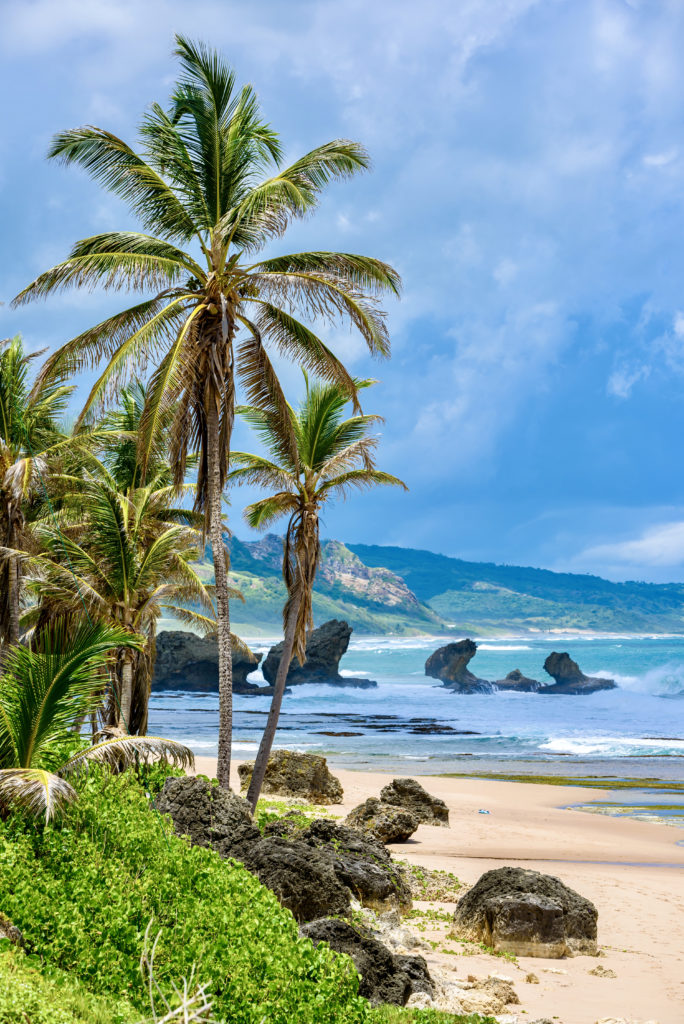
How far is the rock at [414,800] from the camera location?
62.1 feet

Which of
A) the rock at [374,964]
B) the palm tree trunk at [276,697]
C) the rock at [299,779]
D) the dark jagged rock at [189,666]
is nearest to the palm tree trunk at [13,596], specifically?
the palm tree trunk at [276,697]

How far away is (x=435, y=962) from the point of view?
365 inches

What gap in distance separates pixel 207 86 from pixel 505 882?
1187 centimetres

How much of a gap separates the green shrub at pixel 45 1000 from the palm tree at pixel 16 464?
9108mm

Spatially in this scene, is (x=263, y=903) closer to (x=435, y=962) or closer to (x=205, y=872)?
(x=205, y=872)

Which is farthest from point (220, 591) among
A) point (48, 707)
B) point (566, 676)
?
point (566, 676)

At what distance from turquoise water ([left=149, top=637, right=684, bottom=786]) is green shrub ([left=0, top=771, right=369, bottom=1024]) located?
888 inches

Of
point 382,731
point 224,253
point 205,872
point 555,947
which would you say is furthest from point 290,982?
point 382,731

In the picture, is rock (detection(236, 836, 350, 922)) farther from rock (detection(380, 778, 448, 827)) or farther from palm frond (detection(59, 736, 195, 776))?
rock (detection(380, 778, 448, 827))

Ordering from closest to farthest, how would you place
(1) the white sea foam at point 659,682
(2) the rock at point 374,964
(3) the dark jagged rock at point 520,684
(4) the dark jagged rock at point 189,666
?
(2) the rock at point 374,964 < (4) the dark jagged rock at point 189,666 < (1) the white sea foam at point 659,682 < (3) the dark jagged rock at point 520,684

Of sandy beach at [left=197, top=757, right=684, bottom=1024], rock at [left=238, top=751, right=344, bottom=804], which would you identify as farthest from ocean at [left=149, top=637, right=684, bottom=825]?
rock at [left=238, top=751, right=344, bottom=804]

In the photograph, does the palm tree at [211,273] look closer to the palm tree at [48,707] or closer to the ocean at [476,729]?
the palm tree at [48,707]

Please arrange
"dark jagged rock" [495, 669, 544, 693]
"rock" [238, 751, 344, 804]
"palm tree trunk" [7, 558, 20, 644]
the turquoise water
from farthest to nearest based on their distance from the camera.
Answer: "dark jagged rock" [495, 669, 544, 693], the turquoise water, "rock" [238, 751, 344, 804], "palm tree trunk" [7, 558, 20, 644]

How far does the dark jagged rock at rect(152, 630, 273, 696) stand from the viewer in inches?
2544
